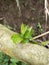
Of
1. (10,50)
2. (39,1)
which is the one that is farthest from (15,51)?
(39,1)

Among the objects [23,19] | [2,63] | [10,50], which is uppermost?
[10,50]

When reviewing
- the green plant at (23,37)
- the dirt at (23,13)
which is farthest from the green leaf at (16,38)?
the dirt at (23,13)

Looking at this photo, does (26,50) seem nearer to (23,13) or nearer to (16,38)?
(16,38)

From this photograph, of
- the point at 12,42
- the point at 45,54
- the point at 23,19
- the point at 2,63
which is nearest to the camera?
the point at 45,54

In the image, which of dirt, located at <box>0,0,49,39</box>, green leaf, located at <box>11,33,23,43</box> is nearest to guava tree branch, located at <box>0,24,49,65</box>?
green leaf, located at <box>11,33,23,43</box>

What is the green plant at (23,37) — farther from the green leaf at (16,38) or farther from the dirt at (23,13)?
the dirt at (23,13)

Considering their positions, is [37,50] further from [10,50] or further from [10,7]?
[10,7]

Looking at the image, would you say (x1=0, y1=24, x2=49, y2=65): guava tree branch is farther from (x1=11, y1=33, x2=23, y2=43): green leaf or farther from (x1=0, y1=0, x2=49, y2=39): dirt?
(x1=0, y1=0, x2=49, y2=39): dirt
